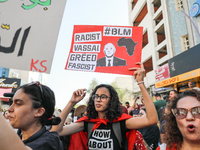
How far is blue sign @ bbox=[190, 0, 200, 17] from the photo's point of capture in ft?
34.5

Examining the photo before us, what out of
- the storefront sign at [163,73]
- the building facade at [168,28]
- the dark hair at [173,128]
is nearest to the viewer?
the dark hair at [173,128]

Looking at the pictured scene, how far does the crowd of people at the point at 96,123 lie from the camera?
4.13 ft

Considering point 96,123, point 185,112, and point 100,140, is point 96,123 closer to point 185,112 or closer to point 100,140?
point 100,140

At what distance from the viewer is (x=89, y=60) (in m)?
2.73

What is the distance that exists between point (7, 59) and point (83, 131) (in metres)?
1.39

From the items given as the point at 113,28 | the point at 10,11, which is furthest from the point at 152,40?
the point at 10,11

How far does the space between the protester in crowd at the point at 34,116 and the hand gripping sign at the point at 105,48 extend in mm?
1265

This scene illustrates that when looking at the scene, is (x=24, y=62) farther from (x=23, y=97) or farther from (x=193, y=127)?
(x=193, y=127)

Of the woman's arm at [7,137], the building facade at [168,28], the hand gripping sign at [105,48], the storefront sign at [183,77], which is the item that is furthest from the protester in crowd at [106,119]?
the building facade at [168,28]

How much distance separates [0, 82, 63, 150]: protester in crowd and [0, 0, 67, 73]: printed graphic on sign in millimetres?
629

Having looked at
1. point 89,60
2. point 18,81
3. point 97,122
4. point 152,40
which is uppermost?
point 152,40

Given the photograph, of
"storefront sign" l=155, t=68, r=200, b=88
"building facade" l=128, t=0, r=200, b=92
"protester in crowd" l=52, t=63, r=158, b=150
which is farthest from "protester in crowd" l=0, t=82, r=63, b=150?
"building facade" l=128, t=0, r=200, b=92

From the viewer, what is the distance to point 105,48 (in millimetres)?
2773

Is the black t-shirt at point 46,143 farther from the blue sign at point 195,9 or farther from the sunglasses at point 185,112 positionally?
the blue sign at point 195,9
